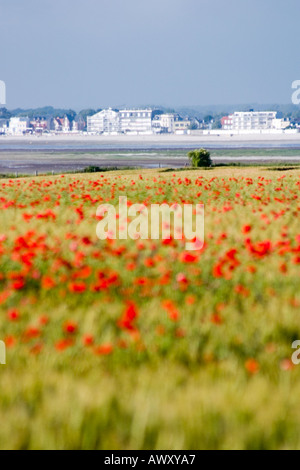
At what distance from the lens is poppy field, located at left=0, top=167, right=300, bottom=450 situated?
9.88ft

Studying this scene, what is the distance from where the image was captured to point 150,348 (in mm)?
4152

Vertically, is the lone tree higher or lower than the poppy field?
higher

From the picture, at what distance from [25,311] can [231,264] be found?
1861 mm

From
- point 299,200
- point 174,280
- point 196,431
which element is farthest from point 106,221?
point 196,431

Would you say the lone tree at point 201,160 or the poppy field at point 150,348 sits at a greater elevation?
the lone tree at point 201,160

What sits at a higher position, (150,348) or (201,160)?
(201,160)

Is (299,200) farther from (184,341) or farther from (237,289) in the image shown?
(184,341)

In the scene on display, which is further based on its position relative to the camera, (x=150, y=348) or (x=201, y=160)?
(x=201, y=160)

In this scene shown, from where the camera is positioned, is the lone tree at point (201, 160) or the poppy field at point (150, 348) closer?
the poppy field at point (150, 348)

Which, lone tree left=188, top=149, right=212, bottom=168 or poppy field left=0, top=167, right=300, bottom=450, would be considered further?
lone tree left=188, top=149, right=212, bottom=168

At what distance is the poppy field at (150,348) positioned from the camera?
119 inches
